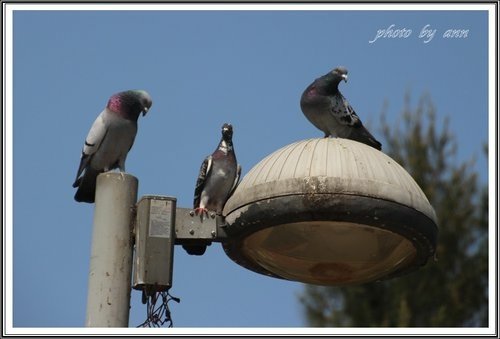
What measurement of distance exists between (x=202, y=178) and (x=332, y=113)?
1.14 m

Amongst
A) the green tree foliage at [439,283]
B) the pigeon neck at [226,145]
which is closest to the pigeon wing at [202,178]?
the pigeon neck at [226,145]

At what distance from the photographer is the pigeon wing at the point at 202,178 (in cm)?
502

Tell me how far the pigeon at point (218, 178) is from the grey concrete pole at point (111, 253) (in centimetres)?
39

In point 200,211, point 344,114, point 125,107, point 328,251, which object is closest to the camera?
point 200,211

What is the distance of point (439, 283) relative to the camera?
42.2 feet

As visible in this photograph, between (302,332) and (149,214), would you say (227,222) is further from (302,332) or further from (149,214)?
(302,332)

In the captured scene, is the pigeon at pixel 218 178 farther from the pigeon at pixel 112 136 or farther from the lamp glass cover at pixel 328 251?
the pigeon at pixel 112 136

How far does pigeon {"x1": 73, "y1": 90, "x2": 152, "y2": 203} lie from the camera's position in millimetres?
5305

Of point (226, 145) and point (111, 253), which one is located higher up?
point (226, 145)

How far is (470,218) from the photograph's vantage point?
A: 1305 centimetres

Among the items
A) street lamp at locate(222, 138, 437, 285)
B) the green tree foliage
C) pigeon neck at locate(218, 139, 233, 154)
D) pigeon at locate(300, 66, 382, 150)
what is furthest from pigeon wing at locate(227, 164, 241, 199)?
the green tree foliage

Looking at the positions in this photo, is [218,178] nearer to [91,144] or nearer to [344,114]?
[91,144]

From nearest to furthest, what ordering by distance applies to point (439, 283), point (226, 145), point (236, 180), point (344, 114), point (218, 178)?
point (218, 178) < point (236, 180) < point (226, 145) < point (344, 114) < point (439, 283)

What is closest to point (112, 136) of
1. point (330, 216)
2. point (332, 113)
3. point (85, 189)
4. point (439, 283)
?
point (85, 189)
